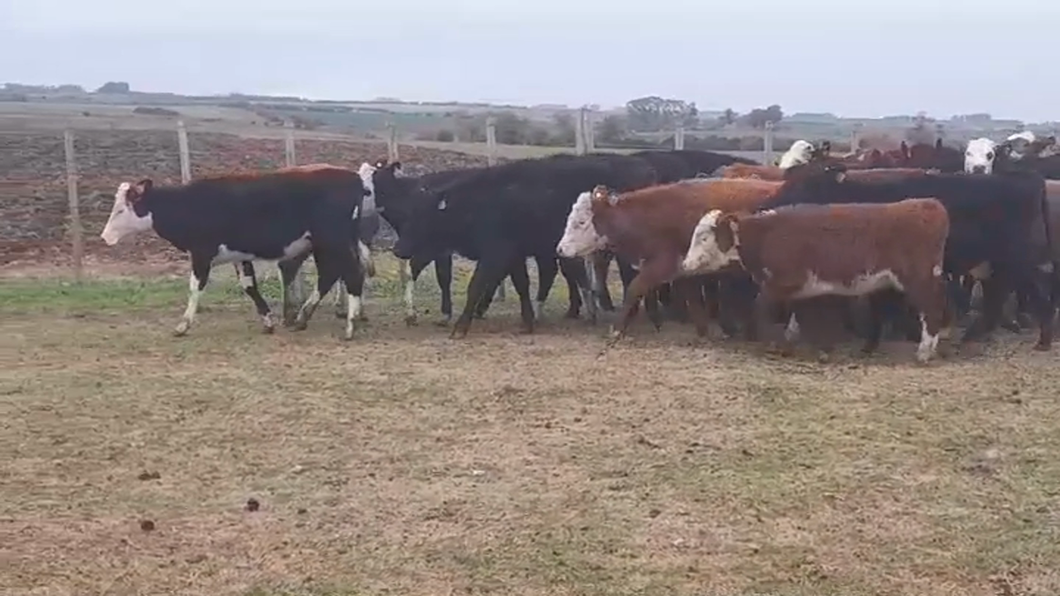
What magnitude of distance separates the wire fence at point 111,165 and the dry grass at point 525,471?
6861mm

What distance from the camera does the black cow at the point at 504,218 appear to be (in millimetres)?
11719

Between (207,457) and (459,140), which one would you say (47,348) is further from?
(459,140)

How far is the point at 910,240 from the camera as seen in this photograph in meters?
9.78

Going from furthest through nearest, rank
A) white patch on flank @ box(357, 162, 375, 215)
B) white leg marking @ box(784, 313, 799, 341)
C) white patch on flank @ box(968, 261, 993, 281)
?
white patch on flank @ box(357, 162, 375, 215) < white leg marking @ box(784, 313, 799, 341) < white patch on flank @ box(968, 261, 993, 281)

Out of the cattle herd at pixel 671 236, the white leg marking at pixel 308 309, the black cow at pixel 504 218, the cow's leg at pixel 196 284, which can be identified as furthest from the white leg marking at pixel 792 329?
the cow's leg at pixel 196 284

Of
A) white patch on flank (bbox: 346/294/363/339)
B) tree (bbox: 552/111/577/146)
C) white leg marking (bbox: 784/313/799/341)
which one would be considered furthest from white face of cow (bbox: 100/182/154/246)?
tree (bbox: 552/111/577/146)

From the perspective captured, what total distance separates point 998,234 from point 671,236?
260 centimetres

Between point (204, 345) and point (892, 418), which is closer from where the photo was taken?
point (892, 418)

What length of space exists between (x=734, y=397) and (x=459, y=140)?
30874 millimetres

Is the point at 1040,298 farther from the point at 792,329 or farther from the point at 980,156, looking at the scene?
the point at 980,156

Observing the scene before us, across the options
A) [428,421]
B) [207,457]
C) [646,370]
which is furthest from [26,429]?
[646,370]

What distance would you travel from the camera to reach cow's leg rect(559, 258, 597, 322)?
40.2 ft

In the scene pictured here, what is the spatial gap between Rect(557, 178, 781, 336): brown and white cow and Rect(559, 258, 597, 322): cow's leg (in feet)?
2.05

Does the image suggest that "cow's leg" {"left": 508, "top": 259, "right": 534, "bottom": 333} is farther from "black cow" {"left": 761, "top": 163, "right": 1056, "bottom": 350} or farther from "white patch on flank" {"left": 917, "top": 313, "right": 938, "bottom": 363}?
"white patch on flank" {"left": 917, "top": 313, "right": 938, "bottom": 363}
